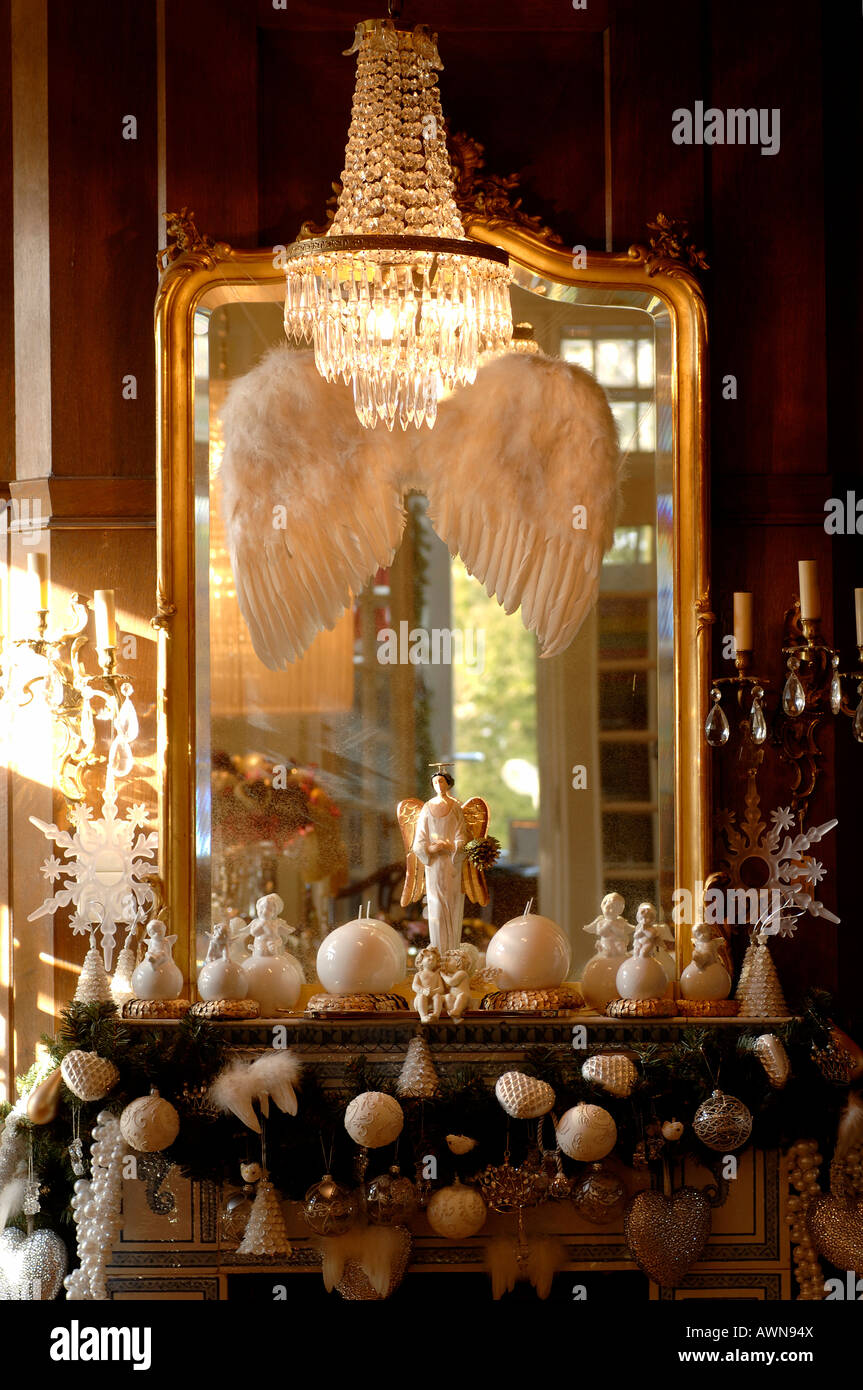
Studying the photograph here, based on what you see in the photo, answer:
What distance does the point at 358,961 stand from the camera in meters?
3.87

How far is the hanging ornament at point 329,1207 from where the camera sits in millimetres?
3652

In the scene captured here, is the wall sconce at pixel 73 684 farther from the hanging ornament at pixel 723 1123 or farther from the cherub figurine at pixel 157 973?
the hanging ornament at pixel 723 1123

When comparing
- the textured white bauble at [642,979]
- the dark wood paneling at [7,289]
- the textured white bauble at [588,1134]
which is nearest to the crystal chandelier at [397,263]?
the dark wood paneling at [7,289]

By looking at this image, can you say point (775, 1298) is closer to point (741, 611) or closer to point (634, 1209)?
point (634, 1209)

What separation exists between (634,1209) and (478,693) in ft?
4.53

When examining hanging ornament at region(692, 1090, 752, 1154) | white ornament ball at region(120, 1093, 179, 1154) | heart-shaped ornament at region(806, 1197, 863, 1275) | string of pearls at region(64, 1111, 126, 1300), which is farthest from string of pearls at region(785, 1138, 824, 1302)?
string of pearls at region(64, 1111, 126, 1300)

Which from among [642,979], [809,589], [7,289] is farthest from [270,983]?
[7,289]

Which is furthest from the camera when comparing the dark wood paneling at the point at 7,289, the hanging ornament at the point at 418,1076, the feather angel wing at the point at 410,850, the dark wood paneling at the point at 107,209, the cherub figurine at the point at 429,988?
the dark wood paneling at the point at 7,289

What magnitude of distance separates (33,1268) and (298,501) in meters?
2.06

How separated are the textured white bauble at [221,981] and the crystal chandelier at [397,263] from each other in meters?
1.43

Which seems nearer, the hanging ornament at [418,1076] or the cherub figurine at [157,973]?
the hanging ornament at [418,1076]

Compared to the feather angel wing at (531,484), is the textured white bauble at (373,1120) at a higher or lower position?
lower

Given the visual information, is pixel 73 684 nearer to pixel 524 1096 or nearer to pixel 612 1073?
pixel 524 1096

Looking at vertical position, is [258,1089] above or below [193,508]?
below
